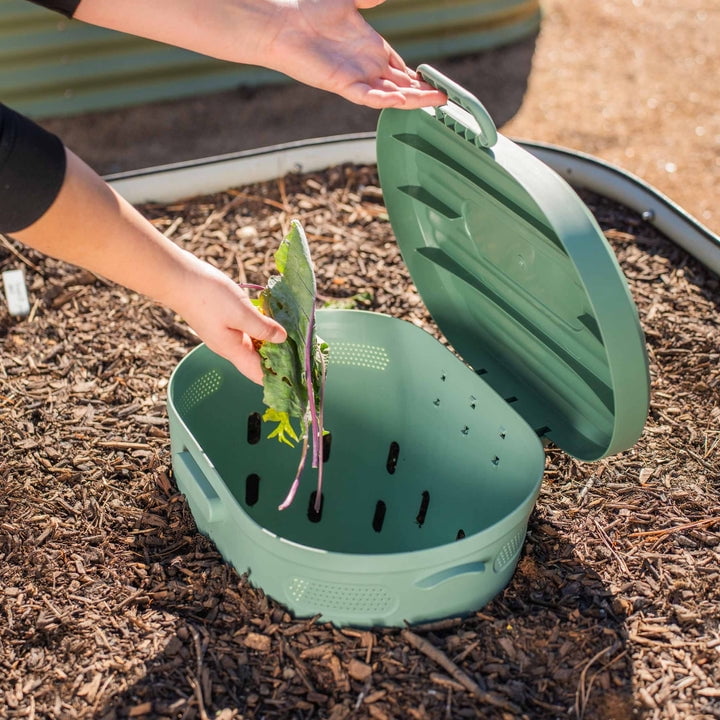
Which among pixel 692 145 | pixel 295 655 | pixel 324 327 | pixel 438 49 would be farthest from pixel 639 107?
pixel 295 655

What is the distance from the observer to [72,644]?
2.02 m

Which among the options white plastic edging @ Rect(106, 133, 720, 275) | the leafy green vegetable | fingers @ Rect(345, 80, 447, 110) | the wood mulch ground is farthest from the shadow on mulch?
white plastic edging @ Rect(106, 133, 720, 275)

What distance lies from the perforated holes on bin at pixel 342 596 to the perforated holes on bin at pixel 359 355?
0.68m

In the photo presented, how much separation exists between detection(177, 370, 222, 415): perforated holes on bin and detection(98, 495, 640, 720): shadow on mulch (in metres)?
0.39

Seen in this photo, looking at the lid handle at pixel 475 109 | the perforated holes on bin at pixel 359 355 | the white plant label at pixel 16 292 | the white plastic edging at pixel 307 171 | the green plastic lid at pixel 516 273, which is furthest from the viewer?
the white plastic edging at pixel 307 171

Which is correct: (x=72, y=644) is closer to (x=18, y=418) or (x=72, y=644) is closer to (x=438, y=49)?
(x=18, y=418)

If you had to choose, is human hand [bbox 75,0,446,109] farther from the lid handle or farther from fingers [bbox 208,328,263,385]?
fingers [bbox 208,328,263,385]

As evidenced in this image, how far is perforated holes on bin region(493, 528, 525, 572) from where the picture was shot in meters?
1.92

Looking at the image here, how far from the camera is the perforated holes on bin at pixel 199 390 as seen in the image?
7.26 ft

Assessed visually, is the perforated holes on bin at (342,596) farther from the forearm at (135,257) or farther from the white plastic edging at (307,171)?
the white plastic edging at (307,171)

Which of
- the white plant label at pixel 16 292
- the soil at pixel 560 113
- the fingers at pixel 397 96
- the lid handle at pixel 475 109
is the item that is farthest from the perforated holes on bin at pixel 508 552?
the soil at pixel 560 113

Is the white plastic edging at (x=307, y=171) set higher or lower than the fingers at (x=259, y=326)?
lower

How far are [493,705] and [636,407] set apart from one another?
0.62m

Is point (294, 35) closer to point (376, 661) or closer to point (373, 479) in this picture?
point (373, 479)
